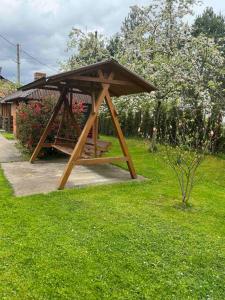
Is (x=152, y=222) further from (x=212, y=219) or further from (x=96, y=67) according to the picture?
(x=96, y=67)

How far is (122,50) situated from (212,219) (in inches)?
452

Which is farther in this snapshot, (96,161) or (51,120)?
(51,120)

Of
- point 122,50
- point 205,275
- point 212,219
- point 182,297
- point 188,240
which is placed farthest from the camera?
point 122,50

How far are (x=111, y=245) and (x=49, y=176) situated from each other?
4.01 meters

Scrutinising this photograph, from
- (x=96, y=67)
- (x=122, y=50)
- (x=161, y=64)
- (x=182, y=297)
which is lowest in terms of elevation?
(x=182, y=297)

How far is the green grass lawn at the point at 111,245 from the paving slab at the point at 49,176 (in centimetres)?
45

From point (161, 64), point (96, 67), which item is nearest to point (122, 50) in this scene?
→ point (161, 64)

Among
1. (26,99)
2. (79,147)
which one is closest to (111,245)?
(79,147)

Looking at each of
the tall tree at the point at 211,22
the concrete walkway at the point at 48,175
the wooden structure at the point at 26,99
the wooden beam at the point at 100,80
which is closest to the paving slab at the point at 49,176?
the concrete walkway at the point at 48,175

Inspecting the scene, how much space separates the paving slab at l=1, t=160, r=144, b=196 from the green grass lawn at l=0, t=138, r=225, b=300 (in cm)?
45

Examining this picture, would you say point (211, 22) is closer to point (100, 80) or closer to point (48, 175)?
point (100, 80)

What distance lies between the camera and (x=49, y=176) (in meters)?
7.62

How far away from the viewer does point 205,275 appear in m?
3.38

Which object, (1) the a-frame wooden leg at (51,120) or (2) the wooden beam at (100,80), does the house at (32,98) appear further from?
(2) the wooden beam at (100,80)
